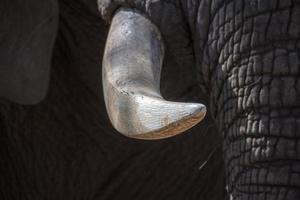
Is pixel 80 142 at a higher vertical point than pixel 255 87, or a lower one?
lower

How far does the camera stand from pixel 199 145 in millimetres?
3730

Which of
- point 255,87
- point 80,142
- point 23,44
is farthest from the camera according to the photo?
point 80,142

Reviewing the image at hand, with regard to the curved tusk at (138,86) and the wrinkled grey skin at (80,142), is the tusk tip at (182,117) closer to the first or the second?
the curved tusk at (138,86)

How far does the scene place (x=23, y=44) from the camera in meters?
3.26

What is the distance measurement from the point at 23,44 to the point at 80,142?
519 millimetres

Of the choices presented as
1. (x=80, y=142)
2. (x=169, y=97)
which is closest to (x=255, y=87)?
(x=169, y=97)

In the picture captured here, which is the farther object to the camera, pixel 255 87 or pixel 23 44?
pixel 23 44

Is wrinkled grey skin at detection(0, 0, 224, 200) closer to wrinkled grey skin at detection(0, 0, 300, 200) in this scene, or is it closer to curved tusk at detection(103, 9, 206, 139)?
wrinkled grey skin at detection(0, 0, 300, 200)

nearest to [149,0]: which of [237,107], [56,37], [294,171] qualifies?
[237,107]

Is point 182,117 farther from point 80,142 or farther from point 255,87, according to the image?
point 80,142

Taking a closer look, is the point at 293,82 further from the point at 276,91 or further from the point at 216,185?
the point at 216,185

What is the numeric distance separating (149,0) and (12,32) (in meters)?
0.73

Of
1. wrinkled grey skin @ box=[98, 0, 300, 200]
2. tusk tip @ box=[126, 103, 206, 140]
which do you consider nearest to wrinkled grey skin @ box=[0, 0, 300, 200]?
wrinkled grey skin @ box=[98, 0, 300, 200]

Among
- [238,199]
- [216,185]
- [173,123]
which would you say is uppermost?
[173,123]
